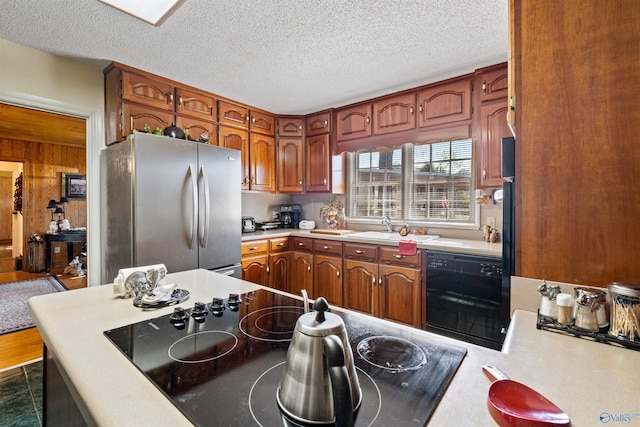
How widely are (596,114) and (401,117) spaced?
2.20m

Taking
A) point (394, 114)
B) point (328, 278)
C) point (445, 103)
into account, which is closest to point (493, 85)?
point (445, 103)

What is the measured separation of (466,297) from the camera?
2.31 m

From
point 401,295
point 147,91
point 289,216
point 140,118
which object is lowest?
point 401,295

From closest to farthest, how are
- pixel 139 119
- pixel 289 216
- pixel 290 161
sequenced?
pixel 139 119, pixel 290 161, pixel 289 216

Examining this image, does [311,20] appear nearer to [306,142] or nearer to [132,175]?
[132,175]

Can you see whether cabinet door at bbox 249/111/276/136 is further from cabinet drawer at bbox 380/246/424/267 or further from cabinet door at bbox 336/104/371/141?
cabinet drawer at bbox 380/246/424/267

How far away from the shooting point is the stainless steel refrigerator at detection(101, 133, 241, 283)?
7.38 feet

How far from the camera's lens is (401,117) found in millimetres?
3053

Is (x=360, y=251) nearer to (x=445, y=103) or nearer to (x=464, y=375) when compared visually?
(x=445, y=103)

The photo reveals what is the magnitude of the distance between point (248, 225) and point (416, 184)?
6.78 feet

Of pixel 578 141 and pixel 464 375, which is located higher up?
pixel 578 141

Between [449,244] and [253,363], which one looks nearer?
[253,363]

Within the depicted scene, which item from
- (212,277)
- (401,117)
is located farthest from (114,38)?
(401,117)

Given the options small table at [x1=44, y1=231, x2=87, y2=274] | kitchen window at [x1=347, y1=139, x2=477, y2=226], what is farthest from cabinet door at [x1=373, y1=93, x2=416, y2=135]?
small table at [x1=44, y1=231, x2=87, y2=274]
